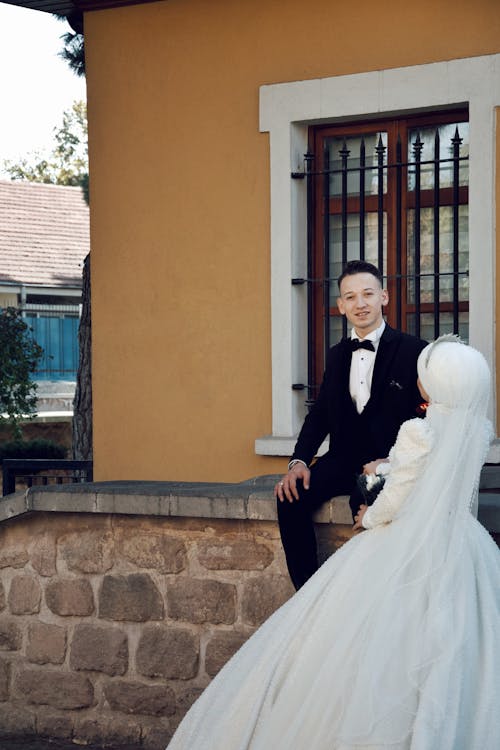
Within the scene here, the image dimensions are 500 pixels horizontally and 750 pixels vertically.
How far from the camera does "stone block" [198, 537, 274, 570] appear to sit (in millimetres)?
5270

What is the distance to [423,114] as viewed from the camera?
6.87 m

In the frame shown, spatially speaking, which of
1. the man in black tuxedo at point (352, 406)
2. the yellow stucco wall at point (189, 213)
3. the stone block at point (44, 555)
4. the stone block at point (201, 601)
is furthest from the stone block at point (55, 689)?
the yellow stucco wall at point (189, 213)

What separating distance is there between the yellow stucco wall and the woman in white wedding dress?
2.96 metres

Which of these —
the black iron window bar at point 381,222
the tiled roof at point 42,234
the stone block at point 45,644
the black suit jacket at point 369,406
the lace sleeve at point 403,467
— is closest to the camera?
the lace sleeve at point 403,467

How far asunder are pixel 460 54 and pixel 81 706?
3.86 meters

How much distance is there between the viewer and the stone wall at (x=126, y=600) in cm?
532

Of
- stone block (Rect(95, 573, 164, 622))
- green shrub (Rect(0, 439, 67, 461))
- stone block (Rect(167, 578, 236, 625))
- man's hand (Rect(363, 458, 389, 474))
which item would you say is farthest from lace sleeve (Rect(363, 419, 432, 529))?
green shrub (Rect(0, 439, 67, 461))

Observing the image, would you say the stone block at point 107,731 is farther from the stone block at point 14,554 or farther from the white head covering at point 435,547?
the white head covering at point 435,547

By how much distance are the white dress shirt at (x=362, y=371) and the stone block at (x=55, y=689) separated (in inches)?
75.2

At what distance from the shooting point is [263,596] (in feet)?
17.3

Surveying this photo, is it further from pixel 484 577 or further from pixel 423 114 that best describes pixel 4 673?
pixel 423 114

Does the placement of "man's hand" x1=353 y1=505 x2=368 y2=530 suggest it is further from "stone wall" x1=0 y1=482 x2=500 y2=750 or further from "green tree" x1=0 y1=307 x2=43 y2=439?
"green tree" x1=0 y1=307 x2=43 y2=439

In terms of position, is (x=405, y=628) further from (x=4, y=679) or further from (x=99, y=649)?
(x=4, y=679)

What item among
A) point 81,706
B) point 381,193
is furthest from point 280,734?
point 381,193
